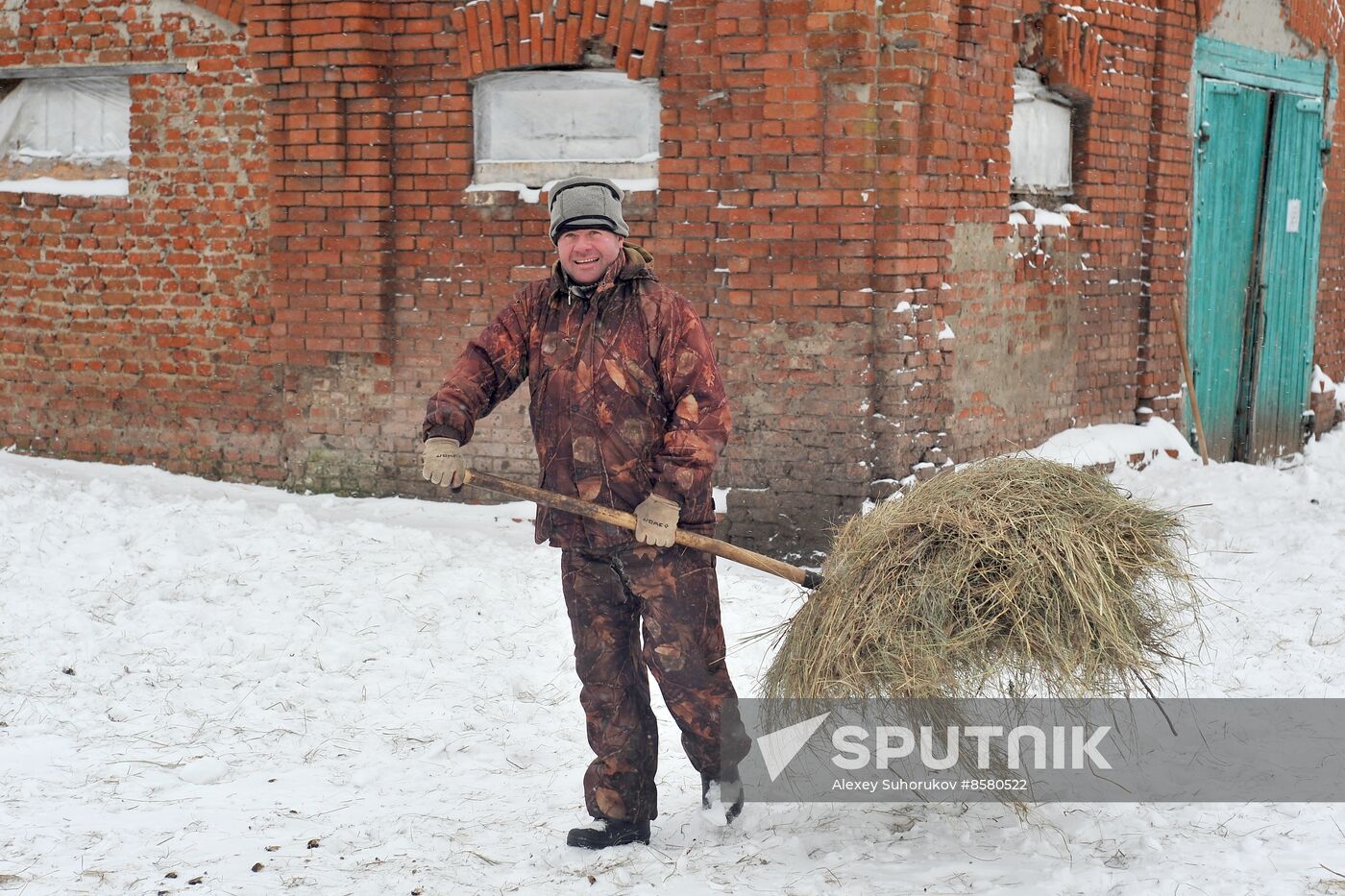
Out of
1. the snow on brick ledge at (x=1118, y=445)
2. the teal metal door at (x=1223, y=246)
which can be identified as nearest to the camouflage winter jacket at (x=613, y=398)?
the snow on brick ledge at (x=1118, y=445)

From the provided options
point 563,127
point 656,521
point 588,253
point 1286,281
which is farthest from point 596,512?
point 1286,281

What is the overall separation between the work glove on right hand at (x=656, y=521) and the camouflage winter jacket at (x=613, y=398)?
0.24 ft

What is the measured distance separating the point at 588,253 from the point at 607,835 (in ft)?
5.60

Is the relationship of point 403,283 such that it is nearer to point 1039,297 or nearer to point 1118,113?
point 1039,297

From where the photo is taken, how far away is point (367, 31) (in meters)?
8.14

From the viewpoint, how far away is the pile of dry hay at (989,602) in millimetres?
3949

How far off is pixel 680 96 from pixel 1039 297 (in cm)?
265

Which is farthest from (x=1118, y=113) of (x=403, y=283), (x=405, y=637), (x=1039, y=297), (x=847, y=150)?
(x=405, y=637)

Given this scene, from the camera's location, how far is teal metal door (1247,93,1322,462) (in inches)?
441

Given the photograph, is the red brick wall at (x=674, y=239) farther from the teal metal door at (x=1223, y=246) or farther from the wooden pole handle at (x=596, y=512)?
the wooden pole handle at (x=596, y=512)

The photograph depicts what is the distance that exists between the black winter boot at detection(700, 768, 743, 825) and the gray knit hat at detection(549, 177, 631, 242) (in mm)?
1660

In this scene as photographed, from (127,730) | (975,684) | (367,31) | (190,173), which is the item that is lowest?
(127,730)

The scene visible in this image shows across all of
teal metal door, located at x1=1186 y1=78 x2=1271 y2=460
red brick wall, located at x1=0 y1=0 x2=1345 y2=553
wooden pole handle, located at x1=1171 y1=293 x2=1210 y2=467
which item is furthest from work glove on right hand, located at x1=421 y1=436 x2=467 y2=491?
teal metal door, located at x1=1186 y1=78 x2=1271 y2=460

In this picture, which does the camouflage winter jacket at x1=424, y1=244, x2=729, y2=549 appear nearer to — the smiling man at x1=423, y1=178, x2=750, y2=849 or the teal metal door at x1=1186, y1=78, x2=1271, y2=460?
the smiling man at x1=423, y1=178, x2=750, y2=849
